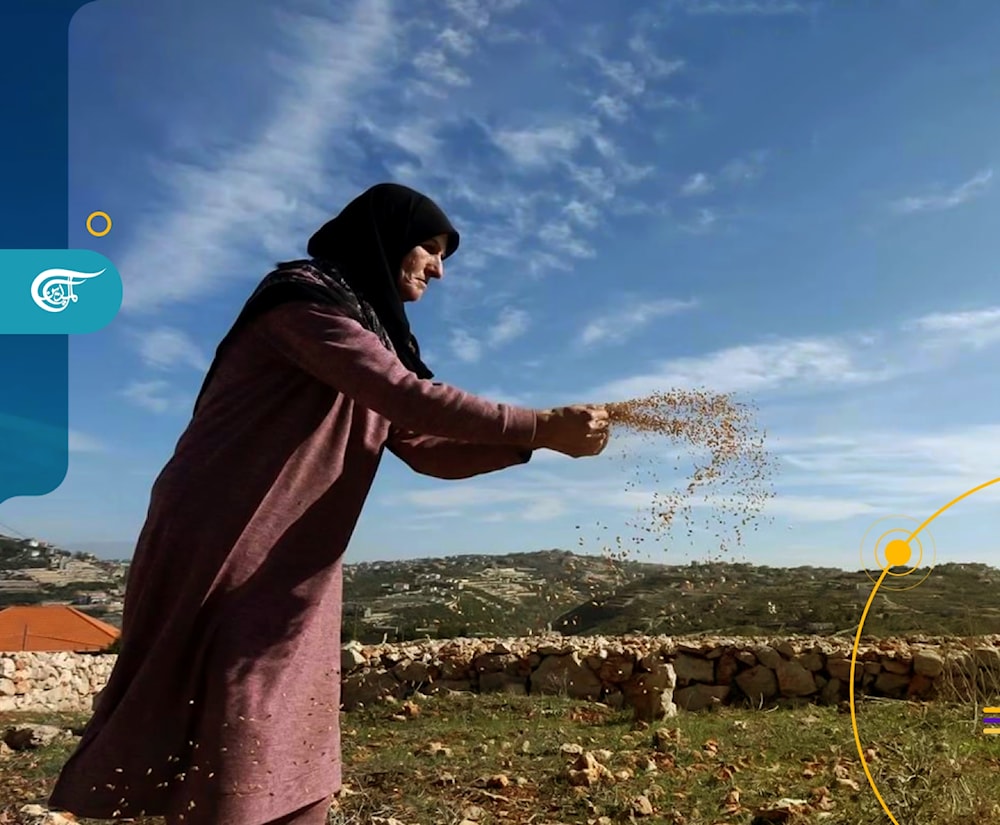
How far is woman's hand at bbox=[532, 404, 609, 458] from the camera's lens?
5.41ft

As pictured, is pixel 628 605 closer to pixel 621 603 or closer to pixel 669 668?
pixel 621 603

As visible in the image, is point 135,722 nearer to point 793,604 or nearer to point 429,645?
point 429,645

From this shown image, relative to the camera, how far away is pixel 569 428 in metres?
1.66

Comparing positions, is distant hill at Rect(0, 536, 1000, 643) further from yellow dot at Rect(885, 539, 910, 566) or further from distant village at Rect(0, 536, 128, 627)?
distant village at Rect(0, 536, 128, 627)

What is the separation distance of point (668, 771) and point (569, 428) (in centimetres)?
395

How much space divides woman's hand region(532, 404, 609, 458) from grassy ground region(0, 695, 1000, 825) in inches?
107

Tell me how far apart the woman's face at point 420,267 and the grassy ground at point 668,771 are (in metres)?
2.79

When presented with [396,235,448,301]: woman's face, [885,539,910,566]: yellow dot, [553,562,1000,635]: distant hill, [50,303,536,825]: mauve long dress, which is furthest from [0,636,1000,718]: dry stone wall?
[50,303,536,825]: mauve long dress

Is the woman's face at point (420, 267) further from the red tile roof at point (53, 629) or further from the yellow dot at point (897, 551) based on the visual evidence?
the red tile roof at point (53, 629)

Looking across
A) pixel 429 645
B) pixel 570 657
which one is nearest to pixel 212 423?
pixel 570 657

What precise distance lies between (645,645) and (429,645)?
2.90 m

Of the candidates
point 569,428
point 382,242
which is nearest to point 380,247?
point 382,242

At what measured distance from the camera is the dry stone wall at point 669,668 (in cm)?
932

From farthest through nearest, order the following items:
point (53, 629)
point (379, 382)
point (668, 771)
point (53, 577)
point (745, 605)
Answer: point (53, 577) < point (53, 629) < point (745, 605) < point (668, 771) < point (379, 382)
